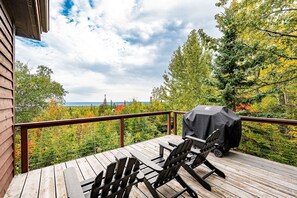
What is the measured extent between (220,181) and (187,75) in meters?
Answer: 10.3

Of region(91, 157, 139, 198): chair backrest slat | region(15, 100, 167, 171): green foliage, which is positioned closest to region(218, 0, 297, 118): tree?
region(15, 100, 167, 171): green foliage

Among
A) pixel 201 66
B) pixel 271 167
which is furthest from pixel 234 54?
pixel 201 66

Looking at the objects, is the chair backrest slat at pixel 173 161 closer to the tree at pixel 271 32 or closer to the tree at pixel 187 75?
the tree at pixel 271 32

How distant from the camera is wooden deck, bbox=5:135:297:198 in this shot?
1966 mm

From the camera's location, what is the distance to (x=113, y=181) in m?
1.21

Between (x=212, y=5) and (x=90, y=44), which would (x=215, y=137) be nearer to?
(x=212, y=5)

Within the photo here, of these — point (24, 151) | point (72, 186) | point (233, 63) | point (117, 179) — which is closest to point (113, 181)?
point (117, 179)

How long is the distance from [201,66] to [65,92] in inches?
451

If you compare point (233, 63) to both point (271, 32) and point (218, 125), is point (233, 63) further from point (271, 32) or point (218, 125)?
point (218, 125)

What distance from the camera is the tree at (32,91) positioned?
8891 millimetres

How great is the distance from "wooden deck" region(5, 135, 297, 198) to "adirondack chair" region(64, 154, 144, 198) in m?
0.82

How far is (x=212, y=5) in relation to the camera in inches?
212

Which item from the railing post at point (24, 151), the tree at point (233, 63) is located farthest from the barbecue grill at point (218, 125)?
the railing post at point (24, 151)

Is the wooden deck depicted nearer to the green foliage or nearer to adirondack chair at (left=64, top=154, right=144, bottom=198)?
adirondack chair at (left=64, top=154, right=144, bottom=198)
